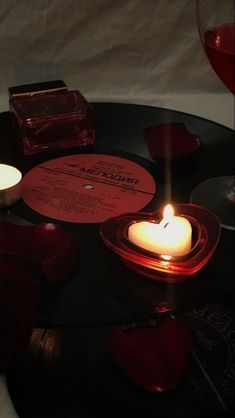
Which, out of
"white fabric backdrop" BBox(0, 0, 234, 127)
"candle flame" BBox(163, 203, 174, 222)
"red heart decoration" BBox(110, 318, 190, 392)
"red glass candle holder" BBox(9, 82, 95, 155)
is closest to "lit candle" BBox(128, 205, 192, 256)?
"candle flame" BBox(163, 203, 174, 222)

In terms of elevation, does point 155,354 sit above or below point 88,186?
below

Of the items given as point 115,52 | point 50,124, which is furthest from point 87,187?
point 115,52

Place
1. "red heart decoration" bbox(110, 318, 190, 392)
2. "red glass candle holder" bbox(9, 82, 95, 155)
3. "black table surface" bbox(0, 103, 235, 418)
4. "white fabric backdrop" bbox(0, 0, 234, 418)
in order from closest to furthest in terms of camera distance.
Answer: "black table surface" bbox(0, 103, 235, 418), "red heart decoration" bbox(110, 318, 190, 392), "red glass candle holder" bbox(9, 82, 95, 155), "white fabric backdrop" bbox(0, 0, 234, 418)

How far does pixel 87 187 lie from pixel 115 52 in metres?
0.44

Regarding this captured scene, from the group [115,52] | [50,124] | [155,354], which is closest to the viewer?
[155,354]

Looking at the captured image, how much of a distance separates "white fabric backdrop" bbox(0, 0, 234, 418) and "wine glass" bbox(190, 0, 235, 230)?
0.36 metres

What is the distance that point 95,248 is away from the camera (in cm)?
48

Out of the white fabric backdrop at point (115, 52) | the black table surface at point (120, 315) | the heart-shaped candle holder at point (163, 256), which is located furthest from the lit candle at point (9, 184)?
the white fabric backdrop at point (115, 52)

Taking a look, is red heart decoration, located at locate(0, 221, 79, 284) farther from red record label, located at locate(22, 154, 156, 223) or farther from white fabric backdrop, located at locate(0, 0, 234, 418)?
white fabric backdrop, located at locate(0, 0, 234, 418)

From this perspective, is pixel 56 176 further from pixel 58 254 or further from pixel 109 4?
pixel 109 4

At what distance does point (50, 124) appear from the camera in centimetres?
66

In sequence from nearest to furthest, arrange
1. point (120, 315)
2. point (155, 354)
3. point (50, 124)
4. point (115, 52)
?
1. point (120, 315)
2. point (155, 354)
3. point (50, 124)
4. point (115, 52)

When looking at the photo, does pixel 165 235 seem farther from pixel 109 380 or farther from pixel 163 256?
pixel 109 380

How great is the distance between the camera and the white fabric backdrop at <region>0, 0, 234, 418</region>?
2.95ft
